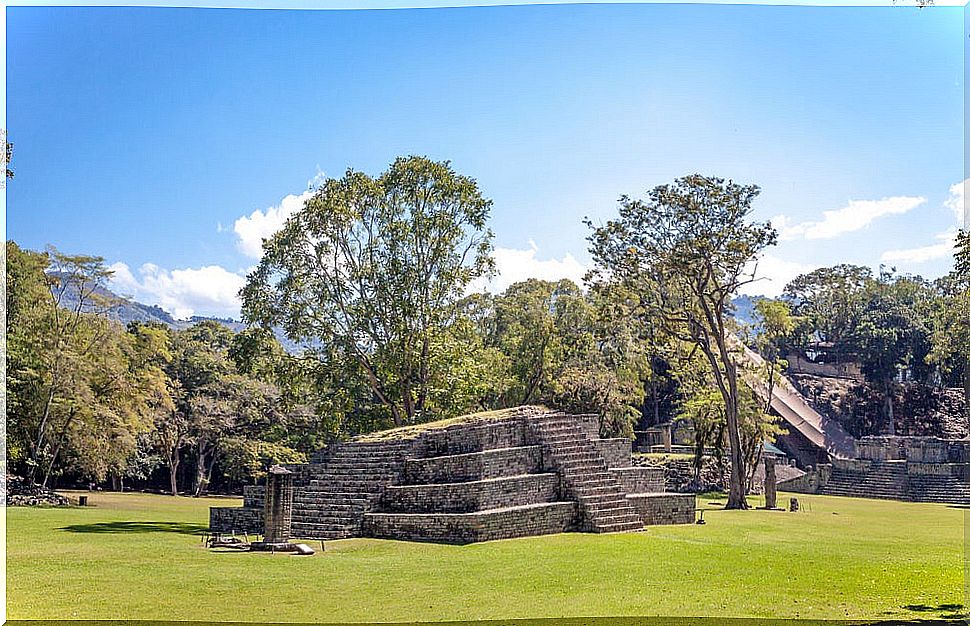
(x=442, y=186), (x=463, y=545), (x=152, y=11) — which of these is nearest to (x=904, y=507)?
(x=442, y=186)

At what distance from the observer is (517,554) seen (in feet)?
36.5

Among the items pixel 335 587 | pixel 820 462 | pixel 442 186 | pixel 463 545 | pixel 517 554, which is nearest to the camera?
pixel 335 587

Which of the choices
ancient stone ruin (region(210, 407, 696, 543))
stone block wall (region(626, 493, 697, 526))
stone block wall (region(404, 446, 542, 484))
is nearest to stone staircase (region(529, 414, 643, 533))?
ancient stone ruin (region(210, 407, 696, 543))

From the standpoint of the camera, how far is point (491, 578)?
31.6 ft

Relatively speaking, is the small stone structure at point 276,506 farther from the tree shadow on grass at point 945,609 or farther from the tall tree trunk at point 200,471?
the tall tree trunk at point 200,471

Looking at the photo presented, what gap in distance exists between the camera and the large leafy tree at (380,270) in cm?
1911

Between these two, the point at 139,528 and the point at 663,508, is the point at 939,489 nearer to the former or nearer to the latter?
the point at 663,508

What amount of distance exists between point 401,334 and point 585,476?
646 cm

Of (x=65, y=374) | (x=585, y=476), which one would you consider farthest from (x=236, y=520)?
(x=65, y=374)

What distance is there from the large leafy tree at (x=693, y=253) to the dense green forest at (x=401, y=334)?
0.12 ft

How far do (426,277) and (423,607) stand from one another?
11.6m

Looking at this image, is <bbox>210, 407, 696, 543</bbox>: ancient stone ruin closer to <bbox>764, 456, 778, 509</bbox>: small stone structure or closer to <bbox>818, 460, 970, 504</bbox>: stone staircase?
<bbox>764, 456, 778, 509</bbox>: small stone structure

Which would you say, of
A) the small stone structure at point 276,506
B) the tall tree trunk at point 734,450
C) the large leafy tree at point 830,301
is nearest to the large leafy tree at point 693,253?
the tall tree trunk at point 734,450

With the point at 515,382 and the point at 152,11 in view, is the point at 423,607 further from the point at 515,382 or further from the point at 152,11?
the point at 515,382
